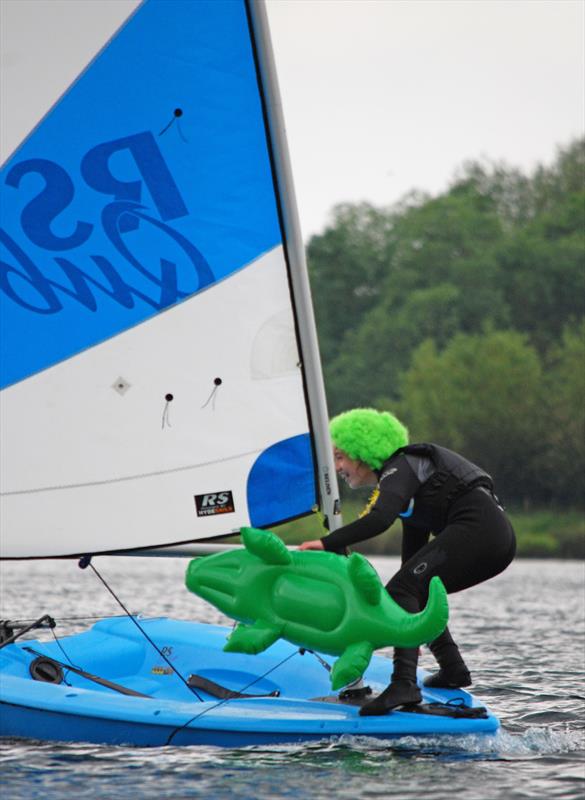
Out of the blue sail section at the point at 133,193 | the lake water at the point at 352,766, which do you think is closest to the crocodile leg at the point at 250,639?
the lake water at the point at 352,766

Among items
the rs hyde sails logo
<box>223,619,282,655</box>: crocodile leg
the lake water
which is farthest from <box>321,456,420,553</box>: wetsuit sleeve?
the lake water

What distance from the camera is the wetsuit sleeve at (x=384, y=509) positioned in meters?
5.70

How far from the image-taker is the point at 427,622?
5.62 meters

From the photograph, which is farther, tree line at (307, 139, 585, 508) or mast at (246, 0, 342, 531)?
tree line at (307, 139, 585, 508)

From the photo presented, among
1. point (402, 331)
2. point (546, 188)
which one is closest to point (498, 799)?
point (402, 331)

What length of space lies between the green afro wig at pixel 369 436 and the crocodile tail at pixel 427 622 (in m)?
0.66

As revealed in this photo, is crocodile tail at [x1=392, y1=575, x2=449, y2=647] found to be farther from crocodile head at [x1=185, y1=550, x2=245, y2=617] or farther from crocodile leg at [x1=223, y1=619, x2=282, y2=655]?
crocodile head at [x1=185, y1=550, x2=245, y2=617]

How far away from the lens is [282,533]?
120 ft

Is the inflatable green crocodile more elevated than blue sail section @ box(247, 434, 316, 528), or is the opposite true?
blue sail section @ box(247, 434, 316, 528)

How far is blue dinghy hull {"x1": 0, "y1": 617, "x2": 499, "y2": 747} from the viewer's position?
5902 millimetres

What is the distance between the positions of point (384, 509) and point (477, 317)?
43.7 m

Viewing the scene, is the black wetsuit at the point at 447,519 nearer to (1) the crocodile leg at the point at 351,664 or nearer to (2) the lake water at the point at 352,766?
(1) the crocodile leg at the point at 351,664

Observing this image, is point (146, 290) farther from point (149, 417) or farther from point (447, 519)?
point (447, 519)

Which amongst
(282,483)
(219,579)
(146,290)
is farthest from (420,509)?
(146,290)
